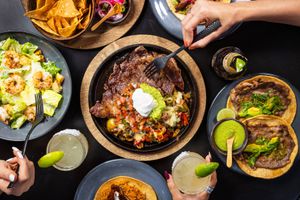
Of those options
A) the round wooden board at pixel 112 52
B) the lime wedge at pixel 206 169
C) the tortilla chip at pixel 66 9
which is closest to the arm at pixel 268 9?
the round wooden board at pixel 112 52

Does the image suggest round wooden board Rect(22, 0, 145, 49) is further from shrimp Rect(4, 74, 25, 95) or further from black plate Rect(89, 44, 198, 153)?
shrimp Rect(4, 74, 25, 95)

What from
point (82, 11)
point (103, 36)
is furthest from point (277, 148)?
point (82, 11)

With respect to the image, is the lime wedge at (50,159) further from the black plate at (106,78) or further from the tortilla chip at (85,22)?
the tortilla chip at (85,22)

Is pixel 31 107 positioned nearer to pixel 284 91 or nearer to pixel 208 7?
pixel 208 7

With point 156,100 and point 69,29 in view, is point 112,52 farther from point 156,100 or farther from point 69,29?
point 156,100

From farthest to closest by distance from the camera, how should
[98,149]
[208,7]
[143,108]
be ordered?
[98,149] < [143,108] < [208,7]

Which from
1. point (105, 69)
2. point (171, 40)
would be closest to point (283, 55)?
point (171, 40)
